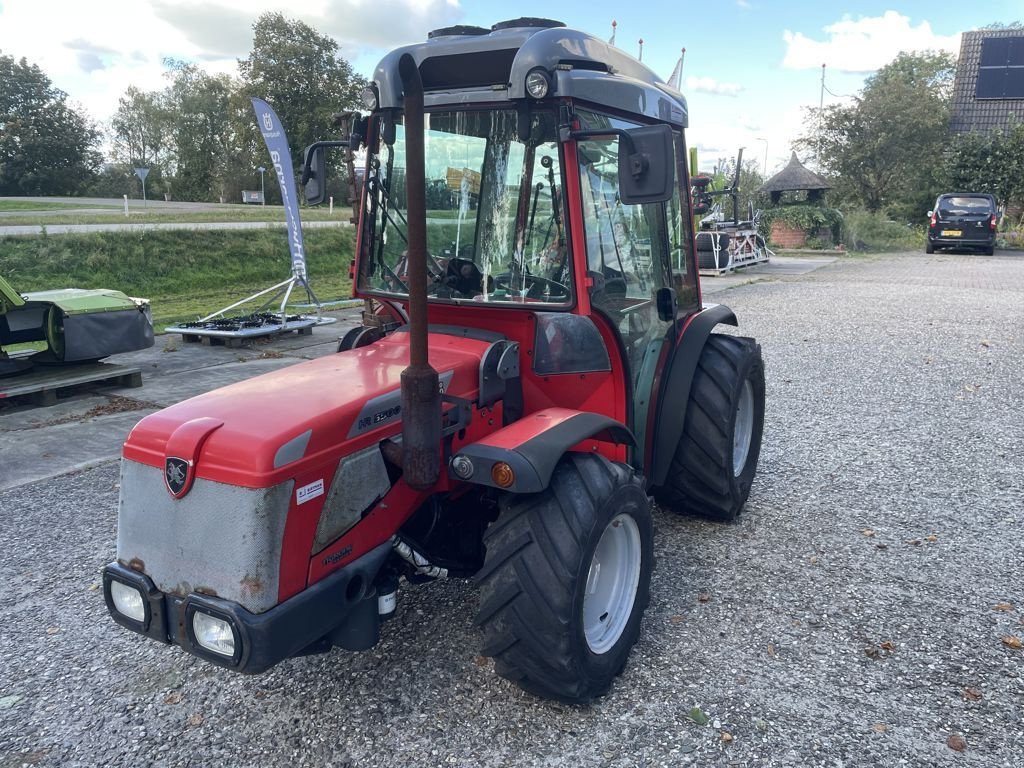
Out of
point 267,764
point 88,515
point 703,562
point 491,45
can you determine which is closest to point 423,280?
point 491,45

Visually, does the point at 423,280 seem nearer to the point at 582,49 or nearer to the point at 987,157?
the point at 582,49

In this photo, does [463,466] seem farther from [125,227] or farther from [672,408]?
[125,227]

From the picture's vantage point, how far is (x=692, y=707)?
8.75 ft

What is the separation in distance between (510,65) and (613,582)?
200cm

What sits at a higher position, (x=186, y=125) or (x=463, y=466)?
(x=186, y=125)

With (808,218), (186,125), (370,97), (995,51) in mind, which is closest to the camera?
(370,97)

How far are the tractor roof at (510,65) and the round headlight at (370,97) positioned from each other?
0.13ft

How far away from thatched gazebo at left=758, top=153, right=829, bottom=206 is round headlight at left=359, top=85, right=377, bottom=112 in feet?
78.4

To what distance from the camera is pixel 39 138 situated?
40719mm

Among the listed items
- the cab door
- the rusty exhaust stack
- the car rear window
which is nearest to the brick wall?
the car rear window

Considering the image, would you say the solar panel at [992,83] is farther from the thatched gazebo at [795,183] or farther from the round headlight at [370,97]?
the round headlight at [370,97]

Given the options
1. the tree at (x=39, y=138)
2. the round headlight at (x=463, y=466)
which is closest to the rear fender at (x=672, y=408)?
the round headlight at (x=463, y=466)

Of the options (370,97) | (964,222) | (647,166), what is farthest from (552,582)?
(964,222)

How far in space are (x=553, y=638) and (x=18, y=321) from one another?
22.0 feet
